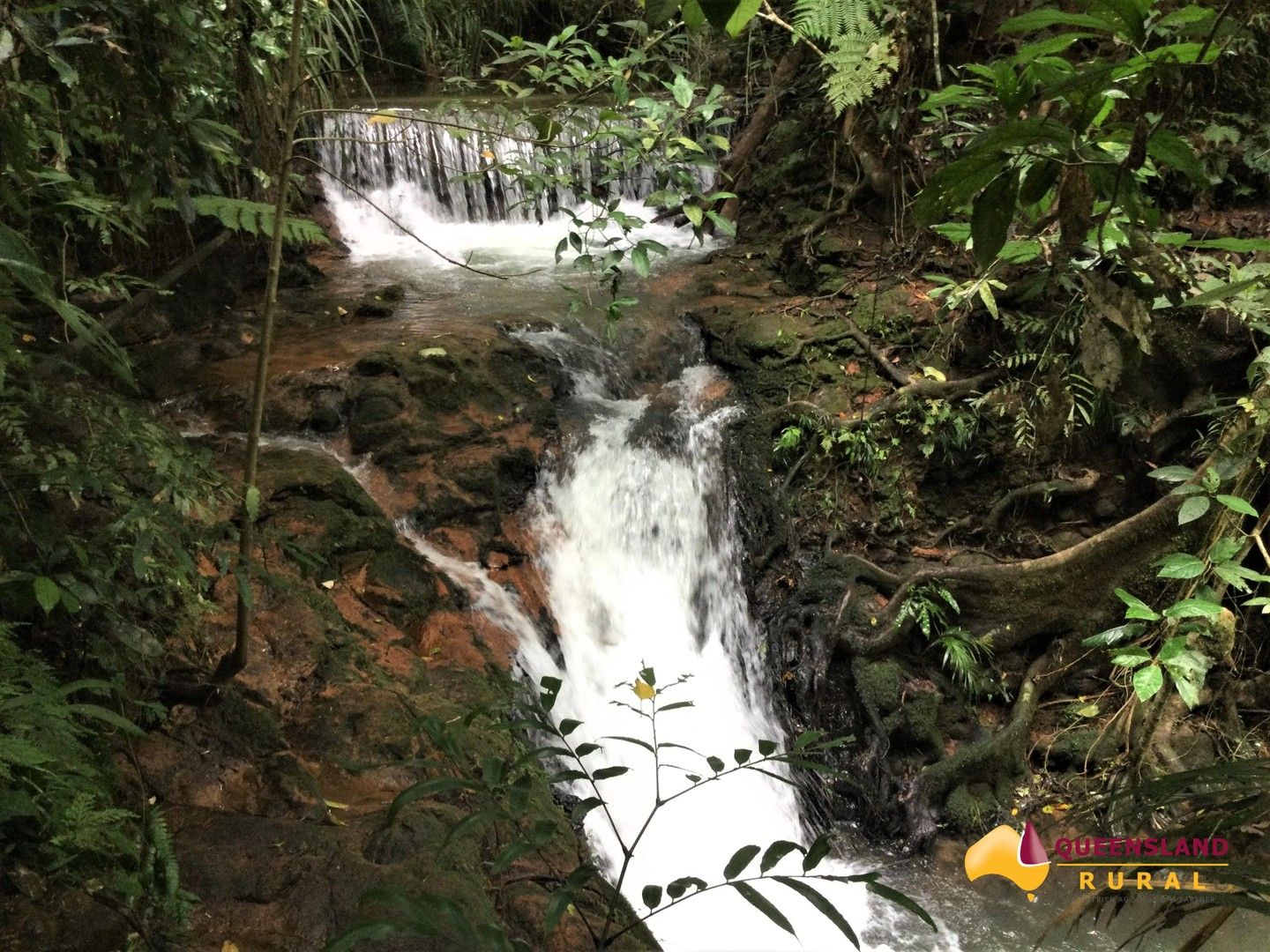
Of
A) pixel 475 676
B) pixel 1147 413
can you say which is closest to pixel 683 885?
pixel 475 676

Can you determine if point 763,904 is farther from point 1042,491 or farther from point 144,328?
point 144,328

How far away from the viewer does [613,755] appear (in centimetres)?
441

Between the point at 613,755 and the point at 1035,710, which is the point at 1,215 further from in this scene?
the point at 1035,710

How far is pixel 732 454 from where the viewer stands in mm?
5582

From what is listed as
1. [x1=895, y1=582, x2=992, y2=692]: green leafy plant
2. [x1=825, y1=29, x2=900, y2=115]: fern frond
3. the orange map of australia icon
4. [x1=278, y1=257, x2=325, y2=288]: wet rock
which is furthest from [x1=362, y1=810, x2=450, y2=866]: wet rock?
[x1=825, y1=29, x2=900, y2=115]: fern frond

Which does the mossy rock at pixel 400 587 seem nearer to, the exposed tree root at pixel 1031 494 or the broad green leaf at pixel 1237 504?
the exposed tree root at pixel 1031 494

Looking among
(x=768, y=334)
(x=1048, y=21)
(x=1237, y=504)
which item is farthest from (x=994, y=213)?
(x=768, y=334)

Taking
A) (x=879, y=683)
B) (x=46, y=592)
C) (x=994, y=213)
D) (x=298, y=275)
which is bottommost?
(x=879, y=683)

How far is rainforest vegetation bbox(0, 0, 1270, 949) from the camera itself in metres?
1.62

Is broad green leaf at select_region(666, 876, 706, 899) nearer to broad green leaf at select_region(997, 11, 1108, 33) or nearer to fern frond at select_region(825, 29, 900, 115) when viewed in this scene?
broad green leaf at select_region(997, 11, 1108, 33)

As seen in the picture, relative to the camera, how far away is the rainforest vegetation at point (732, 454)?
5.32ft

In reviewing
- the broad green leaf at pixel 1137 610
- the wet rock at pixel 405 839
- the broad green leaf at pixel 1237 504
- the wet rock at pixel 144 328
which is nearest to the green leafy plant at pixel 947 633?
the broad green leaf at pixel 1137 610

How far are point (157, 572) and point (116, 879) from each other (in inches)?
35.7

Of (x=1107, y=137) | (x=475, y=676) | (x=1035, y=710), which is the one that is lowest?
(x=1035, y=710)
